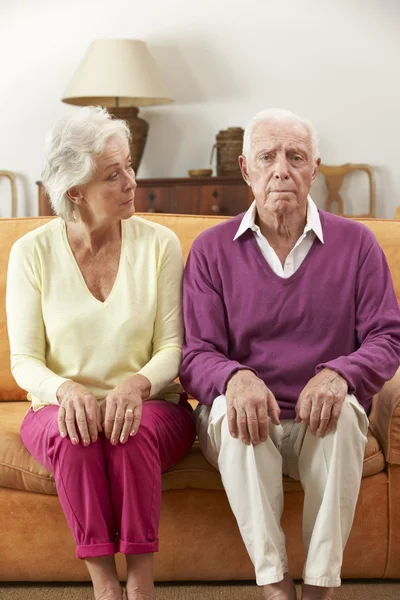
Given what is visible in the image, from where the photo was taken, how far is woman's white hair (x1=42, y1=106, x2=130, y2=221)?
1.83 metres

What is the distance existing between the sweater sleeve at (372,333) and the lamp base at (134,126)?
2604mm

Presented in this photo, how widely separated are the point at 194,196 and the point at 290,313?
2494 millimetres

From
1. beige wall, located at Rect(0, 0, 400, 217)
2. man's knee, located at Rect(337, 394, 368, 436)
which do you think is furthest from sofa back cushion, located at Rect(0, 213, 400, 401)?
beige wall, located at Rect(0, 0, 400, 217)

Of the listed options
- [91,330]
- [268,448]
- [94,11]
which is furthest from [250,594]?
[94,11]

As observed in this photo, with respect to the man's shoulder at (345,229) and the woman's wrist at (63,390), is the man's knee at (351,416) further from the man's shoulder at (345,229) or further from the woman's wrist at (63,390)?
the woman's wrist at (63,390)

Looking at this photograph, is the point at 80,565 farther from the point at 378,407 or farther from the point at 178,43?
the point at 178,43

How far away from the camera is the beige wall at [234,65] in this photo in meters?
4.51

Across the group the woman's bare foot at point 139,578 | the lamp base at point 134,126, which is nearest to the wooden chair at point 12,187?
the lamp base at point 134,126

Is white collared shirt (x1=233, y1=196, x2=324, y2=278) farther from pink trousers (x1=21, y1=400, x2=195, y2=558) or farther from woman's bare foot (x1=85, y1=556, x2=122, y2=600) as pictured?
woman's bare foot (x1=85, y1=556, x2=122, y2=600)

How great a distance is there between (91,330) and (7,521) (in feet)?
1.53

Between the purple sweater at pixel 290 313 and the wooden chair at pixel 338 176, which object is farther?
the wooden chair at pixel 338 176

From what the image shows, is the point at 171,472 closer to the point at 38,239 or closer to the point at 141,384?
the point at 141,384

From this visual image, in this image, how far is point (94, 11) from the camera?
15.0 feet

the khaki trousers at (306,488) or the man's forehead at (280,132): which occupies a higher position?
the man's forehead at (280,132)
